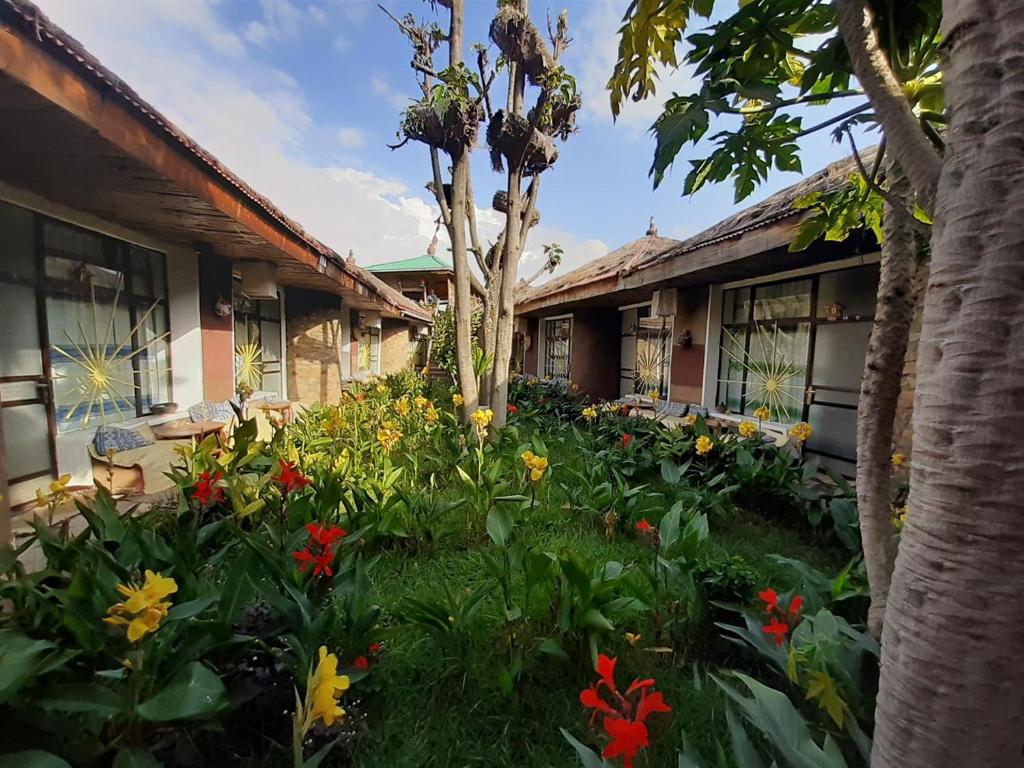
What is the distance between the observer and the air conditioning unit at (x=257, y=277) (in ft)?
16.3

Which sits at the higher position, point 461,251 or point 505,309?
point 461,251

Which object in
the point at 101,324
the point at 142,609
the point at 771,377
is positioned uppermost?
the point at 101,324

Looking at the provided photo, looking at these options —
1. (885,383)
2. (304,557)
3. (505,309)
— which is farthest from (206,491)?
(505,309)

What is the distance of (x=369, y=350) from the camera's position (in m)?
11.9

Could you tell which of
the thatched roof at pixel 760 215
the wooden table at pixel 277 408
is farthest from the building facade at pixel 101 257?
the thatched roof at pixel 760 215

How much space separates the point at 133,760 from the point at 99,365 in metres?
3.58

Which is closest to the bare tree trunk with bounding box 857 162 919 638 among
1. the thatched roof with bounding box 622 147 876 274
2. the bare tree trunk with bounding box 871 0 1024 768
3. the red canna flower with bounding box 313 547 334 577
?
the bare tree trunk with bounding box 871 0 1024 768

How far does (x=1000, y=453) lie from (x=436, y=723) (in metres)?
1.63

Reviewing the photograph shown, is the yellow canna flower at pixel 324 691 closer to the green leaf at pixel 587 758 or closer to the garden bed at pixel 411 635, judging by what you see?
the garden bed at pixel 411 635

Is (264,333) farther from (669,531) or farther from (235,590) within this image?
(669,531)

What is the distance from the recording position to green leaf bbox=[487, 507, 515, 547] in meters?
1.90

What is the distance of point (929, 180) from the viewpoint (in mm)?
932

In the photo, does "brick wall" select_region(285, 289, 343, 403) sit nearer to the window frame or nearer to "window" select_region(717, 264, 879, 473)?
the window frame

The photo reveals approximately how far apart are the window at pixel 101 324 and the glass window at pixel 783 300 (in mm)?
6094
